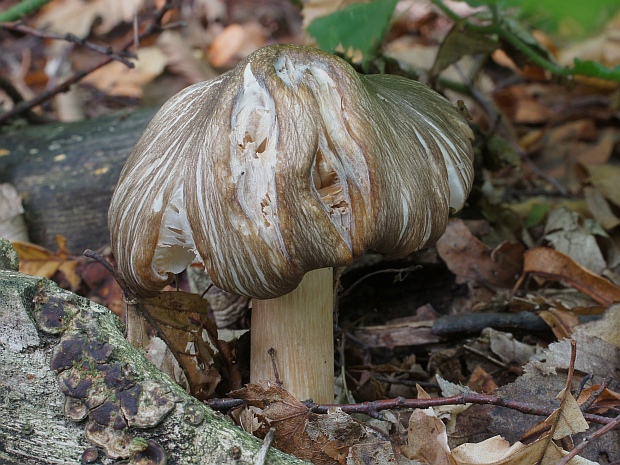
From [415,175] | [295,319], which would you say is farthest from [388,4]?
[295,319]

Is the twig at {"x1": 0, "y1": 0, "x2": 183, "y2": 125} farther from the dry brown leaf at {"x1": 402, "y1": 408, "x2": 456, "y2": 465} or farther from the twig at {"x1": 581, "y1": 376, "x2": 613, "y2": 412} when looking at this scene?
the twig at {"x1": 581, "y1": 376, "x2": 613, "y2": 412}

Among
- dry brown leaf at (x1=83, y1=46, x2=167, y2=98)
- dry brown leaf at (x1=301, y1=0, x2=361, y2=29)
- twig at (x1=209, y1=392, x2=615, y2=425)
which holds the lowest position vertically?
dry brown leaf at (x1=83, y1=46, x2=167, y2=98)

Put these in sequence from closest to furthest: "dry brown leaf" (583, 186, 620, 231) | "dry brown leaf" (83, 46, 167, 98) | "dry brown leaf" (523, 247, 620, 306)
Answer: "dry brown leaf" (523, 247, 620, 306), "dry brown leaf" (583, 186, 620, 231), "dry brown leaf" (83, 46, 167, 98)

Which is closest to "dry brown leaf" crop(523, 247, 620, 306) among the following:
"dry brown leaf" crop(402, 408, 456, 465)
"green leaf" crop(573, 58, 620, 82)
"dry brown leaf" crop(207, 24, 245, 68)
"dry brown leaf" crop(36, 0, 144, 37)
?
"green leaf" crop(573, 58, 620, 82)

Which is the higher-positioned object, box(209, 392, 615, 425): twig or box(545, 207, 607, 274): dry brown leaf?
box(209, 392, 615, 425): twig

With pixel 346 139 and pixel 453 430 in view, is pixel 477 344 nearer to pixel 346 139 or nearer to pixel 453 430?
pixel 453 430

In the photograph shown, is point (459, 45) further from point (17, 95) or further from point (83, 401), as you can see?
point (17, 95)

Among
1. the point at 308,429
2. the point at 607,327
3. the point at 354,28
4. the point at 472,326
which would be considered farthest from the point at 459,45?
the point at 308,429

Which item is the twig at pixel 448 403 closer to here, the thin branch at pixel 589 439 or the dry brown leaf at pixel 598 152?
the thin branch at pixel 589 439

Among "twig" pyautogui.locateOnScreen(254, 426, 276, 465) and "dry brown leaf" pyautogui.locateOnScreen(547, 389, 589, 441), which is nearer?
"twig" pyautogui.locateOnScreen(254, 426, 276, 465)
